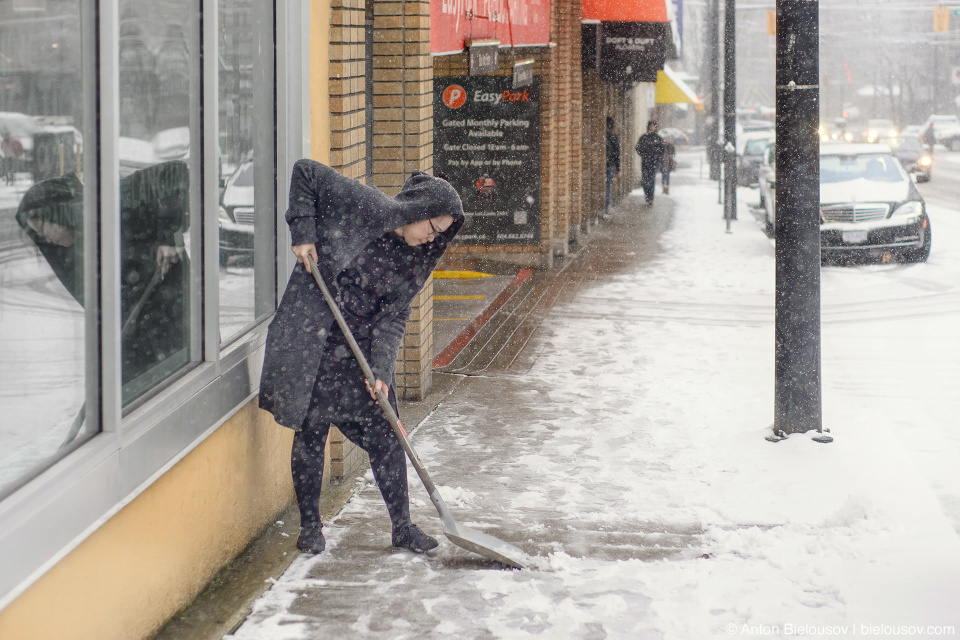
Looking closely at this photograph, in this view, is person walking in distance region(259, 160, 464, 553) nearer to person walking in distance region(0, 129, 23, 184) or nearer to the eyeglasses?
the eyeglasses

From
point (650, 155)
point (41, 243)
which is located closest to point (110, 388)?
point (41, 243)

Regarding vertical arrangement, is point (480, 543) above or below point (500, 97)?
below

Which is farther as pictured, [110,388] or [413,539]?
[413,539]

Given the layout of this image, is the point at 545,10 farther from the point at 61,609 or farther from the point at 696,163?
the point at 696,163

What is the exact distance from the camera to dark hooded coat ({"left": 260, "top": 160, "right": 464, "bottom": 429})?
15.0ft

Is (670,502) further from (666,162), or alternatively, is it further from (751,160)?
(751,160)

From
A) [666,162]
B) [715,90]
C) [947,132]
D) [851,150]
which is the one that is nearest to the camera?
[851,150]

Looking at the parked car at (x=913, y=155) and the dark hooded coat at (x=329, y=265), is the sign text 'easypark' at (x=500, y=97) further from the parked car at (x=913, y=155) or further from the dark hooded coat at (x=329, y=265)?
the parked car at (x=913, y=155)

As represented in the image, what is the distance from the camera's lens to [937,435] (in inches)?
275

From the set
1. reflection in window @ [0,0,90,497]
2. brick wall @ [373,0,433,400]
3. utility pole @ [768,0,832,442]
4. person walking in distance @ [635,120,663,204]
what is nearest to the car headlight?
person walking in distance @ [635,120,663,204]

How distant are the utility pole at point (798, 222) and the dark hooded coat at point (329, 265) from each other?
8.53ft

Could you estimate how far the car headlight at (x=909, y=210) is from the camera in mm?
15195

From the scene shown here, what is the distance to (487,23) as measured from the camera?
10992 millimetres

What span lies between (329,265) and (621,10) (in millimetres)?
14521
